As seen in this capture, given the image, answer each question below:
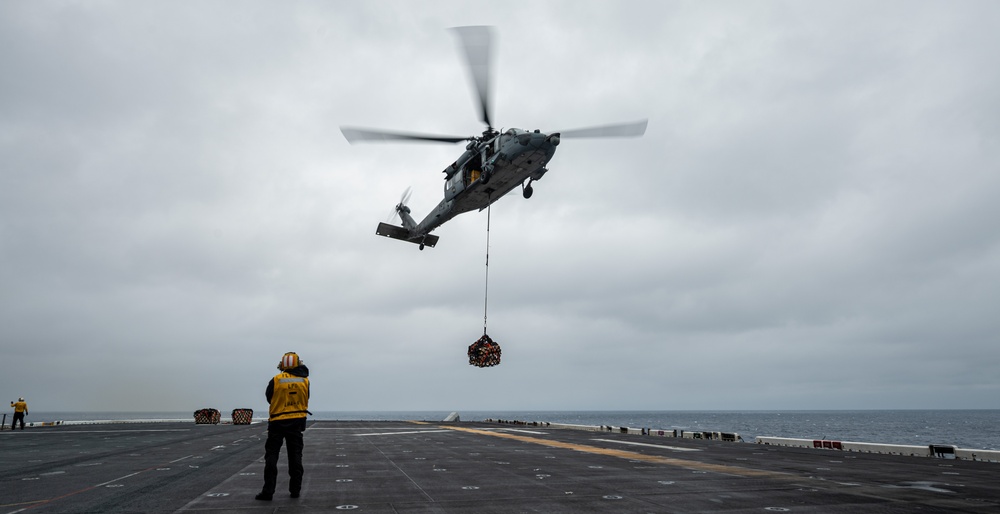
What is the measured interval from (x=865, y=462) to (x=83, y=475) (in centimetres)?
2296

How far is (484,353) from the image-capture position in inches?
1574

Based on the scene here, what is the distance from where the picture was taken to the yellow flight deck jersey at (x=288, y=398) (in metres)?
11.6

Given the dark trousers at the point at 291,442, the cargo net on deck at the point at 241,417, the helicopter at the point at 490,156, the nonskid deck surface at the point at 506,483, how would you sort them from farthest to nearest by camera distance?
the cargo net on deck at the point at 241,417
the helicopter at the point at 490,156
the dark trousers at the point at 291,442
the nonskid deck surface at the point at 506,483

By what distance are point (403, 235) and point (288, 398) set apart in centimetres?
3266

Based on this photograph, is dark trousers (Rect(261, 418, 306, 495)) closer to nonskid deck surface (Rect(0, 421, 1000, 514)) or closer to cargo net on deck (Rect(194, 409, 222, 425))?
nonskid deck surface (Rect(0, 421, 1000, 514))

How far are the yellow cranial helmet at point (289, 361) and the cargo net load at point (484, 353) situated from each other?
2818 cm

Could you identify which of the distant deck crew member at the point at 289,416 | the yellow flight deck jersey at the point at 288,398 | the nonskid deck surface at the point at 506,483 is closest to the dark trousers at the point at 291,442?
the distant deck crew member at the point at 289,416

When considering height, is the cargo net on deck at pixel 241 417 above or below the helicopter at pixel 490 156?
below

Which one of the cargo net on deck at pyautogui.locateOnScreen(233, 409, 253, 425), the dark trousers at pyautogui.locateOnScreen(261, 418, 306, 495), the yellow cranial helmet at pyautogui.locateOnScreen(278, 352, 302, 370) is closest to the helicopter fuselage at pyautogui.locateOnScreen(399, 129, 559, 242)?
the yellow cranial helmet at pyautogui.locateOnScreen(278, 352, 302, 370)

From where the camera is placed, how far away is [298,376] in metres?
11.9

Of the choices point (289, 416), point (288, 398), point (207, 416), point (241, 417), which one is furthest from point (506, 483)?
point (207, 416)

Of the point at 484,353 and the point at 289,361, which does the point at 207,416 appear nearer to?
the point at 484,353

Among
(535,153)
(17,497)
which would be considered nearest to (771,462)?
(535,153)

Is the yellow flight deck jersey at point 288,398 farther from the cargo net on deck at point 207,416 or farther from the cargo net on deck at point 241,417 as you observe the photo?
the cargo net on deck at point 207,416
